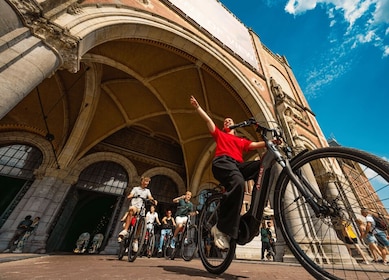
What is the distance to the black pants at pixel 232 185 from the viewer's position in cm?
180

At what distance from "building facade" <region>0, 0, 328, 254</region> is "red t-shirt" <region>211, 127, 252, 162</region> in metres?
3.16

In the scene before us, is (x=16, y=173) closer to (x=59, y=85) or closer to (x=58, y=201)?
(x=58, y=201)

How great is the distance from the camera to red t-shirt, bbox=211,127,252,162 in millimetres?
2124

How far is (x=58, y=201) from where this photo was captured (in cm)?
832

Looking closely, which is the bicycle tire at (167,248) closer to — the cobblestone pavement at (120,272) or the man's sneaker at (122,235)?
the man's sneaker at (122,235)

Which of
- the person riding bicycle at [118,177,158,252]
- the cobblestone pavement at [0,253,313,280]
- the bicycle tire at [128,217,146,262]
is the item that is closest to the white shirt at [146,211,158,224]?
the person riding bicycle at [118,177,158,252]

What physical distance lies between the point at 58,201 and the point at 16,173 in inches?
87.0

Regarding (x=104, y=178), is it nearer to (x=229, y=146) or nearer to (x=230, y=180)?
(x=229, y=146)

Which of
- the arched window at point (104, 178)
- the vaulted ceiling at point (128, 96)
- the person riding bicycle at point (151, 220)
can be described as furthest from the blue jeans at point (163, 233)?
the vaulted ceiling at point (128, 96)

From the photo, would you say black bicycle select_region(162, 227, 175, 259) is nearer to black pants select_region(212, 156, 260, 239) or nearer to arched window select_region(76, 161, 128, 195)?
arched window select_region(76, 161, 128, 195)

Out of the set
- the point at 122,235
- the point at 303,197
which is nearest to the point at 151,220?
the point at 122,235

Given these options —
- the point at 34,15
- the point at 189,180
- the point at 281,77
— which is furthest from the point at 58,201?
the point at 281,77

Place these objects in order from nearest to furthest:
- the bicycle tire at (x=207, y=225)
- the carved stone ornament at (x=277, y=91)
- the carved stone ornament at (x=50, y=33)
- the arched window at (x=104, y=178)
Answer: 1. the bicycle tire at (x=207, y=225)
2. the carved stone ornament at (x=50, y=33)
3. the carved stone ornament at (x=277, y=91)
4. the arched window at (x=104, y=178)

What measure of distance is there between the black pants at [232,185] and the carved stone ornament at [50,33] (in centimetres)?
330
